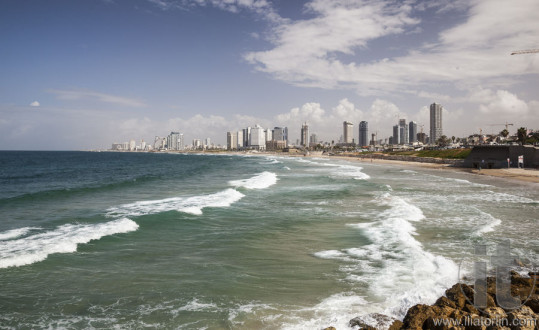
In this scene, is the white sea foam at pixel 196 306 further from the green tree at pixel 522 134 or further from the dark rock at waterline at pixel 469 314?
the green tree at pixel 522 134

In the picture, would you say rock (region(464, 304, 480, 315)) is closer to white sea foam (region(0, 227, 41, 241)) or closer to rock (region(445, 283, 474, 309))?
rock (region(445, 283, 474, 309))

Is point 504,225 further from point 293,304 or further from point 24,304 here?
point 24,304

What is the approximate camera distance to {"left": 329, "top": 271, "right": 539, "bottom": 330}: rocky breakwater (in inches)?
244

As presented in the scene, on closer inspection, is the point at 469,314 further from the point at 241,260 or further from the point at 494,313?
the point at 241,260

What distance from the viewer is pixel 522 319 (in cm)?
624

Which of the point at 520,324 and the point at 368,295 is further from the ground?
the point at 520,324

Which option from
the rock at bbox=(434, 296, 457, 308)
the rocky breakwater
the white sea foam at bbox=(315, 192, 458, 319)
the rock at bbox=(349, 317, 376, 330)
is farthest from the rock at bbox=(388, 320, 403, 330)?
the rock at bbox=(434, 296, 457, 308)

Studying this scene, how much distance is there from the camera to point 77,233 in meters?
15.3

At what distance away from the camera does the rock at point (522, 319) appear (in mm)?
6008

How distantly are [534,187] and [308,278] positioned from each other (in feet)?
109

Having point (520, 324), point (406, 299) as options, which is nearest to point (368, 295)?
point (406, 299)

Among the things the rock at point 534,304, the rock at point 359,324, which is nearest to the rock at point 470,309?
the rock at point 534,304

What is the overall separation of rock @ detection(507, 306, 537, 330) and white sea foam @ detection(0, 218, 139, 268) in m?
13.8

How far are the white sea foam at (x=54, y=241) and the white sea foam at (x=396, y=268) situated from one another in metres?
9.91
